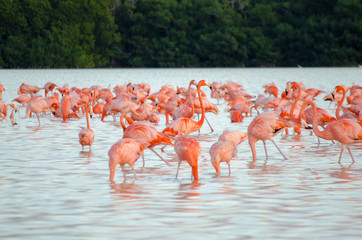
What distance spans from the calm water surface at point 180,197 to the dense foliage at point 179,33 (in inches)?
2597

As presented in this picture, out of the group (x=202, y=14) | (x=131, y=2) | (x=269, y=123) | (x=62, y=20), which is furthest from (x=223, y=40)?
(x=269, y=123)

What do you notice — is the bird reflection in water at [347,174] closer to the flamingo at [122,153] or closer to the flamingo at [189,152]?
the flamingo at [189,152]

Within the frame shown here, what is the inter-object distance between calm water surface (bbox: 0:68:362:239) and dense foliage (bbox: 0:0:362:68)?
66.0 metres

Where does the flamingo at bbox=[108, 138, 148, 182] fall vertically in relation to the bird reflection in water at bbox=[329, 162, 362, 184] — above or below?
above

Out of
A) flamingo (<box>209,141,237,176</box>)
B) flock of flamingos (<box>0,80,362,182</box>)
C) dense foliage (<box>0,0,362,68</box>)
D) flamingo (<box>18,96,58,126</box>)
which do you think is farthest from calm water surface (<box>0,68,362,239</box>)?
dense foliage (<box>0,0,362,68</box>)

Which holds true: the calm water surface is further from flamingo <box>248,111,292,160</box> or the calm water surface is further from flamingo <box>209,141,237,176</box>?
flamingo <box>248,111,292,160</box>

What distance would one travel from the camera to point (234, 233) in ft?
18.1

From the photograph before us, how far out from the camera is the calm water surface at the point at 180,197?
5.64 metres

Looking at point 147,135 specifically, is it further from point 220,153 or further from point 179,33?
point 179,33

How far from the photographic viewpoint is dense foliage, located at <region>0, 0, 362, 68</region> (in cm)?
7481

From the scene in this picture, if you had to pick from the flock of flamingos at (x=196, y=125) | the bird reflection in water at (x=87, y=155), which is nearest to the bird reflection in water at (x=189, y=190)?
the flock of flamingos at (x=196, y=125)

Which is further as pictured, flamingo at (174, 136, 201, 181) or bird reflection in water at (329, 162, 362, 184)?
bird reflection in water at (329, 162, 362, 184)

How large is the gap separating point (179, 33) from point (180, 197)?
76.2 m

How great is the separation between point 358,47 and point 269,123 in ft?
231
